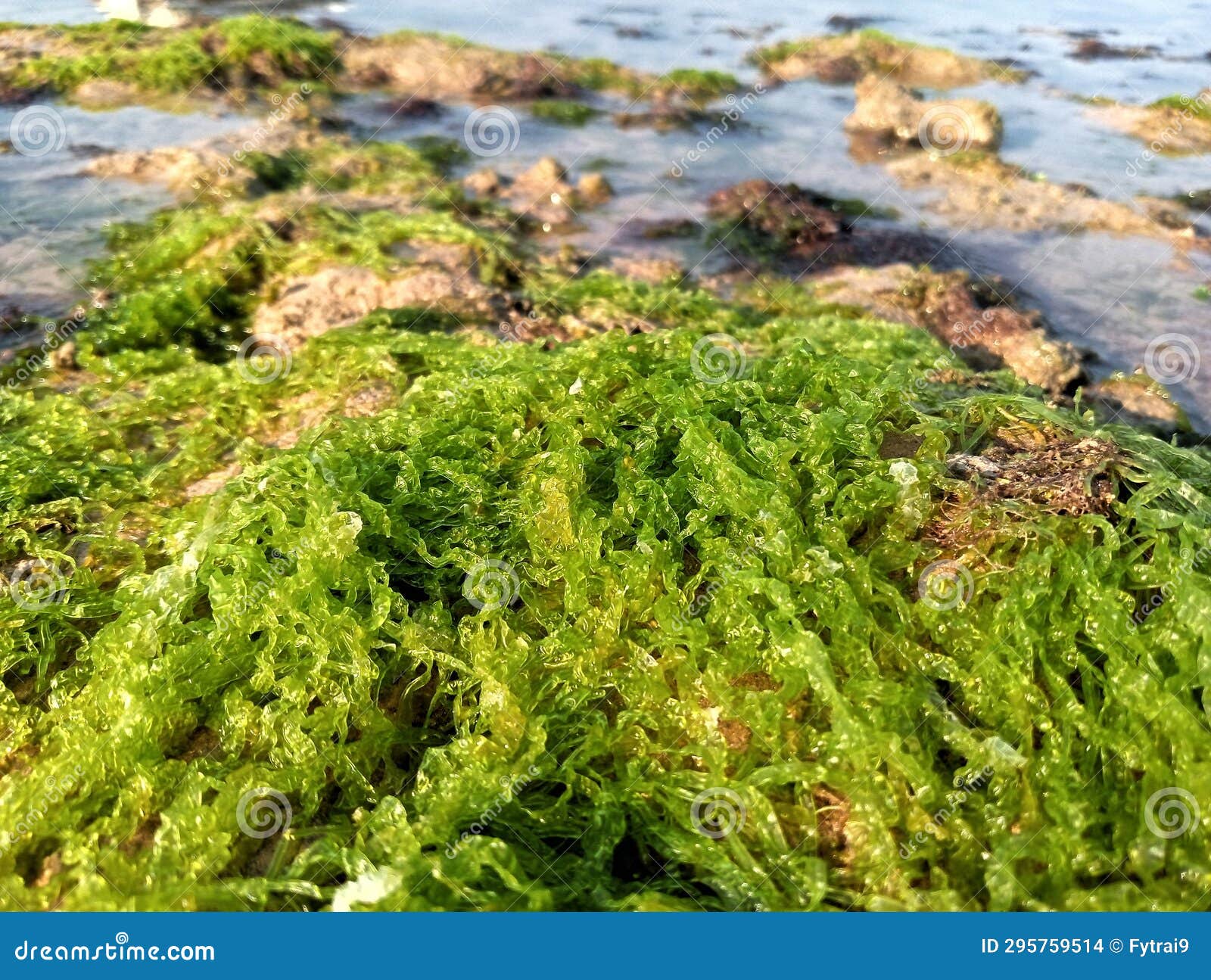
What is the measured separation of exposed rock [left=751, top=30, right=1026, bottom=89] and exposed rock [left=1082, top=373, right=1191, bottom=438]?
8010mm

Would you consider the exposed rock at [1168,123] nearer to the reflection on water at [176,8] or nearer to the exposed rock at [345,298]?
the exposed rock at [345,298]

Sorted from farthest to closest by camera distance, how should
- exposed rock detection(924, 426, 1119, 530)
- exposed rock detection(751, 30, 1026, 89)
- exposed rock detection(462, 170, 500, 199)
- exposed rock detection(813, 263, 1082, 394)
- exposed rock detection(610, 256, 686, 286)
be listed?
A: exposed rock detection(751, 30, 1026, 89)
exposed rock detection(462, 170, 500, 199)
exposed rock detection(610, 256, 686, 286)
exposed rock detection(813, 263, 1082, 394)
exposed rock detection(924, 426, 1119, 530)

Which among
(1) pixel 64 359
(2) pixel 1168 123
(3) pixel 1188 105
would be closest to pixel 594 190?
(1) pixel 64 359

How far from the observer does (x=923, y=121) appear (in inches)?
369

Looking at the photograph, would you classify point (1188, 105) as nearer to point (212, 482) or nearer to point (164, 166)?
point (164, 166)

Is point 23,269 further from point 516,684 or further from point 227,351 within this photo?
point 516,684

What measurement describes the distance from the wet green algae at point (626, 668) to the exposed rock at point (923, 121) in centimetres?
719

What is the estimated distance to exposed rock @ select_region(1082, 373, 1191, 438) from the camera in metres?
4.84

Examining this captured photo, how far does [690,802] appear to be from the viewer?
2002 mm

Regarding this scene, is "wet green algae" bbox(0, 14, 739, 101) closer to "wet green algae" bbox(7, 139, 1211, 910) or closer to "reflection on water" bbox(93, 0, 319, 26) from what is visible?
"reflection on water" bbox(93, 0, 319, 26)

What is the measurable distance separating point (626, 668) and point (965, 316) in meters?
4.47

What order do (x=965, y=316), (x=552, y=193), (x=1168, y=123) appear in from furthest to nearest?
(x=1168, y=123) < (x=552, y=193) < (x=965, y=316)

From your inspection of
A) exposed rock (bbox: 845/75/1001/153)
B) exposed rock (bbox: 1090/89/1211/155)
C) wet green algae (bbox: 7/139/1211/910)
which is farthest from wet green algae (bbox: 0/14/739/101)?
wet green algae (bbox: 7/139/1211/910)

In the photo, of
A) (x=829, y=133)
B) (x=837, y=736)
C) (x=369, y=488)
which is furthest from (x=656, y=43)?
(x=837, y=736)
